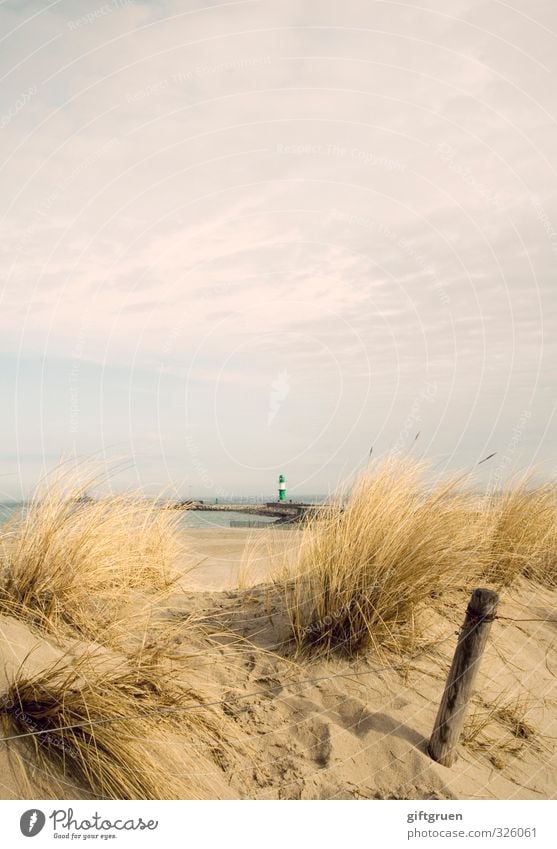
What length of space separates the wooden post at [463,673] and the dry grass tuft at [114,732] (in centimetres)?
114

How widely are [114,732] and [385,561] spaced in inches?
79.9

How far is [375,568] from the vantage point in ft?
13.0

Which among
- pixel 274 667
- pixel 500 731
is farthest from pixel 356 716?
pixel 500 731

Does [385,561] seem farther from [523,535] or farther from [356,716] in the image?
[523,535]

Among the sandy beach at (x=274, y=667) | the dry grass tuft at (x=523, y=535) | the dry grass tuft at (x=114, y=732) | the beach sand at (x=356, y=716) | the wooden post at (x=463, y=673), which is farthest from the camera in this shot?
the dry grass tuft at (x=523, y=535)

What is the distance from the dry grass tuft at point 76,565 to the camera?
12.1 ft

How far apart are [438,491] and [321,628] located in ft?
5.28

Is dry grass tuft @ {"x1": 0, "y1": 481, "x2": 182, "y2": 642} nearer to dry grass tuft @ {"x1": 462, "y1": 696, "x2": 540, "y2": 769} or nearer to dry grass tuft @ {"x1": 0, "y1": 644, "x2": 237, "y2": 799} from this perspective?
dry grass tuft @ {"x1": 0, "y1": 644, "x2": 237, "y2": 799}

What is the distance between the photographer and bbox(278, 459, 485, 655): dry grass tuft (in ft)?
12.7

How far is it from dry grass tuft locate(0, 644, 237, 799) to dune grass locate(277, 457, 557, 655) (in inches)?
43.9

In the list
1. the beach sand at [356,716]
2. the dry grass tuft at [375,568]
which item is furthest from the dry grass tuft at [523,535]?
the beach sand at [356,716]

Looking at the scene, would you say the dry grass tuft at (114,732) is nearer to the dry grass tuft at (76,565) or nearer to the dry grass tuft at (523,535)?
the dry grass tuft at (76,565)

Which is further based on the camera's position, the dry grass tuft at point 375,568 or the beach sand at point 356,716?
the dry grass tuft at point 375,568

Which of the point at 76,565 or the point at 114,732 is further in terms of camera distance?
the point at 76,565
